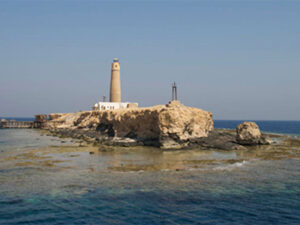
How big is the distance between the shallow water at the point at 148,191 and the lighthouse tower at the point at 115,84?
171ft

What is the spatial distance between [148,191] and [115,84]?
63.7 m

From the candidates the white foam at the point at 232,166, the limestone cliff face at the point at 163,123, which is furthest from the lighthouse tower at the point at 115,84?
the white foam at the point at 232,166

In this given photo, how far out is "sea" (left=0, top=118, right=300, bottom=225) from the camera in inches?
506

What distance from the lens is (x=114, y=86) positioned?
78.1m

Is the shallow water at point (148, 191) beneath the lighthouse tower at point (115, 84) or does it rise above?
beneath

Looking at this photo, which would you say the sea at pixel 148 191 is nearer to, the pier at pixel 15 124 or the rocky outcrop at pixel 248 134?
the rocky outcrop at pixel 248 134

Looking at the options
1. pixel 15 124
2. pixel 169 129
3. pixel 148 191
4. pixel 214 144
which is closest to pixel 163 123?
pixel 169 129

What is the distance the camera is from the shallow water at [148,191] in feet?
42.1

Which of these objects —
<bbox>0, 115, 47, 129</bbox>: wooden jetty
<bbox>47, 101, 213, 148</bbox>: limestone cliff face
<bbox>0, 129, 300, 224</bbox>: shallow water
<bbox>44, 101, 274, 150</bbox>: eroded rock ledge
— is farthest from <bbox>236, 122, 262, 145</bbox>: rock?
<bbox>0, 115, 47, 129</bbox>: wooden jetty

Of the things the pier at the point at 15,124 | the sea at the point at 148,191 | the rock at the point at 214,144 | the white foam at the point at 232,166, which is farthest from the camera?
the pier at the point at 15,124

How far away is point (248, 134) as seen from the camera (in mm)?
39625

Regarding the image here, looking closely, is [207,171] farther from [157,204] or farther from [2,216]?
[2,216]

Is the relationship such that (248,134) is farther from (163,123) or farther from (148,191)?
(148,191)

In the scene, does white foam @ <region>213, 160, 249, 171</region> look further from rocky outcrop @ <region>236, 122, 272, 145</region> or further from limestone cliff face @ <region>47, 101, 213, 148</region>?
rocky outcrop @ <region>236, 122, 272, 145</region>
